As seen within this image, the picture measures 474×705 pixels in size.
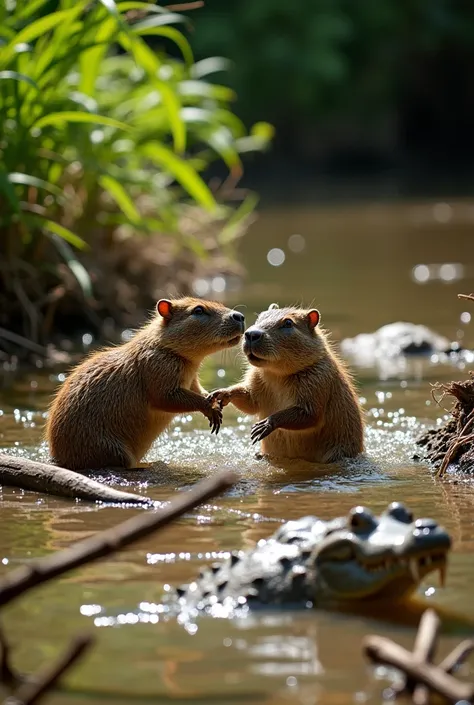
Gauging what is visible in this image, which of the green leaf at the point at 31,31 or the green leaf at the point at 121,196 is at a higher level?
the green leaf at the point at 31,31

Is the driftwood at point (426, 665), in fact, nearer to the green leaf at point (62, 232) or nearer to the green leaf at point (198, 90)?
the green leaf at point (62, 232)

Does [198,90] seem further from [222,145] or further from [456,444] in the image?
[456,444]

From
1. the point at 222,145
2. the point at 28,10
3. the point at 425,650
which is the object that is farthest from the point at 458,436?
the point at 222,145

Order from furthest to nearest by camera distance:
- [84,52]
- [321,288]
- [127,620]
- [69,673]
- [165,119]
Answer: [321,288], [165,119], [84,52], [127,620], [69,673]

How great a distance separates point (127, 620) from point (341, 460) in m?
2.49

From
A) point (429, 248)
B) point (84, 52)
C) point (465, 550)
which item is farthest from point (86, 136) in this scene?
point (429, 248)

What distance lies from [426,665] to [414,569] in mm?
767

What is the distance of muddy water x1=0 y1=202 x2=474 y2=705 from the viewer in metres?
3.65

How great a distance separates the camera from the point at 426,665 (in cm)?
332

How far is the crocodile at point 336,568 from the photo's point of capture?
4.08m

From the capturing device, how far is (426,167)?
29.2 metres

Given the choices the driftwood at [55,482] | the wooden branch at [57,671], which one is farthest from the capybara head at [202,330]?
the wooden branch at [57,671]

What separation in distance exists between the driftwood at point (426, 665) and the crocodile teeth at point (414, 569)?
43cm

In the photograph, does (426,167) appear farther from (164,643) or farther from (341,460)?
(164,643)
